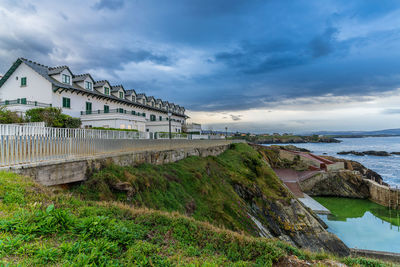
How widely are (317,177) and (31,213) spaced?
34.8m

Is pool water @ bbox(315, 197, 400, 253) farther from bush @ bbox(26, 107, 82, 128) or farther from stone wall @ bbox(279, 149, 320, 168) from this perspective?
bush @ bbox(26, 107, 82, 128)

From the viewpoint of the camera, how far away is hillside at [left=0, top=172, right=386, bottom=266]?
11.0 ft

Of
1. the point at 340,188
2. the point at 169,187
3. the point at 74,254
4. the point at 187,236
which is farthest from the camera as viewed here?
the point at 340,188

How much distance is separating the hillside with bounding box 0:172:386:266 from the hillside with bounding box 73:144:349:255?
2.54 meters

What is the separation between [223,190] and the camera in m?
14.7

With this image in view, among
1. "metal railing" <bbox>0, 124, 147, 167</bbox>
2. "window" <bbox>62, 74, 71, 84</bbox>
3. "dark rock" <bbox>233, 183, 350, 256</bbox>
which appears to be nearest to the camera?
"metal railing" <bbox>0, 124, 147, 167</bbox>

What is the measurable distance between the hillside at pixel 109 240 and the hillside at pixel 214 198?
2.54 m

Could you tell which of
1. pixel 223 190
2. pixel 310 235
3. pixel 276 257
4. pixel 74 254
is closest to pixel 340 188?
pixel 310 235

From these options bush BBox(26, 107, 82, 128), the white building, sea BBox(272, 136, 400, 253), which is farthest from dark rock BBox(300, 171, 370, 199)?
bush BBox(26, 107, 82, 128)

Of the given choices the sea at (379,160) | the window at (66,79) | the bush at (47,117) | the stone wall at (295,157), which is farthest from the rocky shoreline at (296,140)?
the bush at (47,117)

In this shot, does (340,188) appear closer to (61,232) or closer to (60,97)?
(61,232)

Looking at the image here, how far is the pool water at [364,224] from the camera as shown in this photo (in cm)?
1512

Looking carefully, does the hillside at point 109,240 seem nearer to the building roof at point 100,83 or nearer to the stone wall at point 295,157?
the building roof at point 100,83

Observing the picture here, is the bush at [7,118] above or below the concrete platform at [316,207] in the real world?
above
